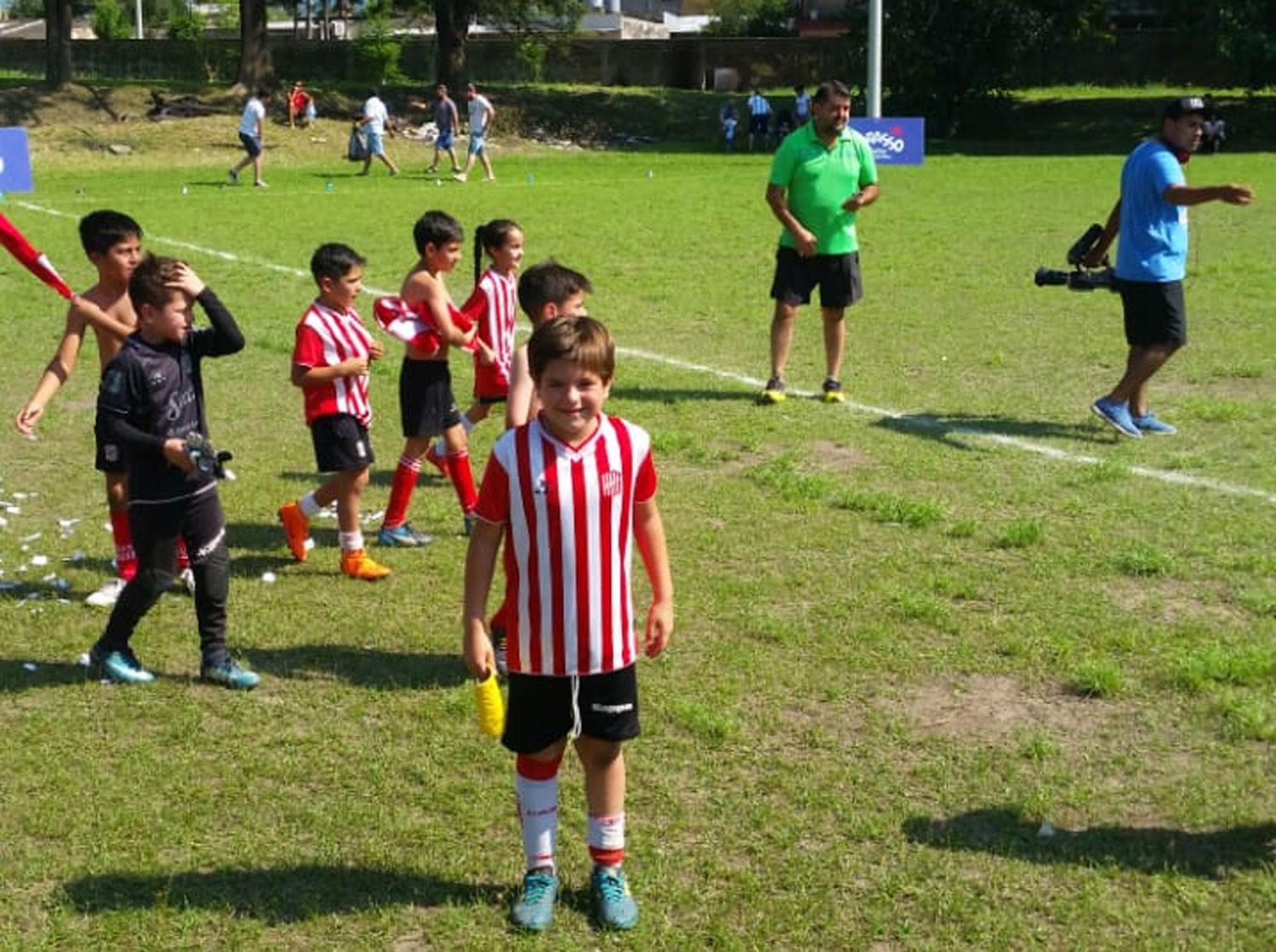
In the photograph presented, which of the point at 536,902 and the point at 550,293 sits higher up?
the point at 550,293

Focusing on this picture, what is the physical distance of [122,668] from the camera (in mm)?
5680

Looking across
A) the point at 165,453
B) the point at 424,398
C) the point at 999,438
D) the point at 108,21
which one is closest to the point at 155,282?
the point at 165,453

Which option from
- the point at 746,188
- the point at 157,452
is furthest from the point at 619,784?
the point at 746,188

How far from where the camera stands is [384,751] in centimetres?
507

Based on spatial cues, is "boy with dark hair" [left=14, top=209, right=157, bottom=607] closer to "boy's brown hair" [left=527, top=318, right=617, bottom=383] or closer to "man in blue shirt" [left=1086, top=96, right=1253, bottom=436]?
"boy's brown hair" [left=527, top=318, right=617, bottom=383]

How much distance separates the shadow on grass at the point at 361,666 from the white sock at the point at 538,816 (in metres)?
1.62

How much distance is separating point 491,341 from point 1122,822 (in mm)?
4300

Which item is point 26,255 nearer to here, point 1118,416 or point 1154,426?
point 1118,416

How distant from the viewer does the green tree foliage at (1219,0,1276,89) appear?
133 feet

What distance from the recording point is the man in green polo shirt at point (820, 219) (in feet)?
33.1

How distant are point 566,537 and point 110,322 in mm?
3596

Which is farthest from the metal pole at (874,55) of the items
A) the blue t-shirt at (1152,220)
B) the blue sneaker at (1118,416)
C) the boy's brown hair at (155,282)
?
the boy's brown hair at (155,282)

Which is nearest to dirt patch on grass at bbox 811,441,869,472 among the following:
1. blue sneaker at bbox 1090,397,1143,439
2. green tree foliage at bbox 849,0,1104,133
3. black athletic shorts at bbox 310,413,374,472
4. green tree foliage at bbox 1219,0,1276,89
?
blue sneaker at bbox 1090,397,1143,439

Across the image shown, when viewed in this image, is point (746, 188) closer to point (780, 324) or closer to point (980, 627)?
point (780, 324)
